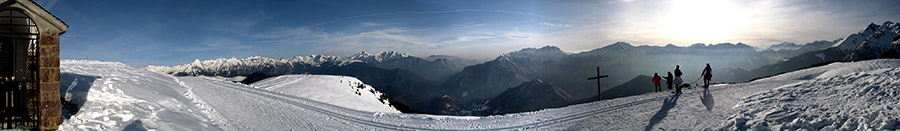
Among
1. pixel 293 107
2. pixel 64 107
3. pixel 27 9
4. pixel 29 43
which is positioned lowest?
Answer: pixel 293 107

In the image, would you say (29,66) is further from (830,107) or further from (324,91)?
(324,91)

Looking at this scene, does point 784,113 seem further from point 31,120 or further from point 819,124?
point 31,120

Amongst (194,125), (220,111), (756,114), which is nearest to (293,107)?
(220,111)

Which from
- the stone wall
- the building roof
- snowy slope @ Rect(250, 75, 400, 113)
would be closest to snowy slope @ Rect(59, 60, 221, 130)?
the stone wall

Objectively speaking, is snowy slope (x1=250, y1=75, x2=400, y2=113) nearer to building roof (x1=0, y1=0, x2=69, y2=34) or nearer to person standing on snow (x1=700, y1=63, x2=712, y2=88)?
building roof (x1=0, y1=0, x2=69, y2=34)

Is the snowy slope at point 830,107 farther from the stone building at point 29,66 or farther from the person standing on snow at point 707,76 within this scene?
the stone building at point 29,66

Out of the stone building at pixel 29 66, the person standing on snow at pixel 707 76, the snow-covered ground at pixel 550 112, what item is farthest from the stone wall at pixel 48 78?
the person standing on snow at pixel 707 76
